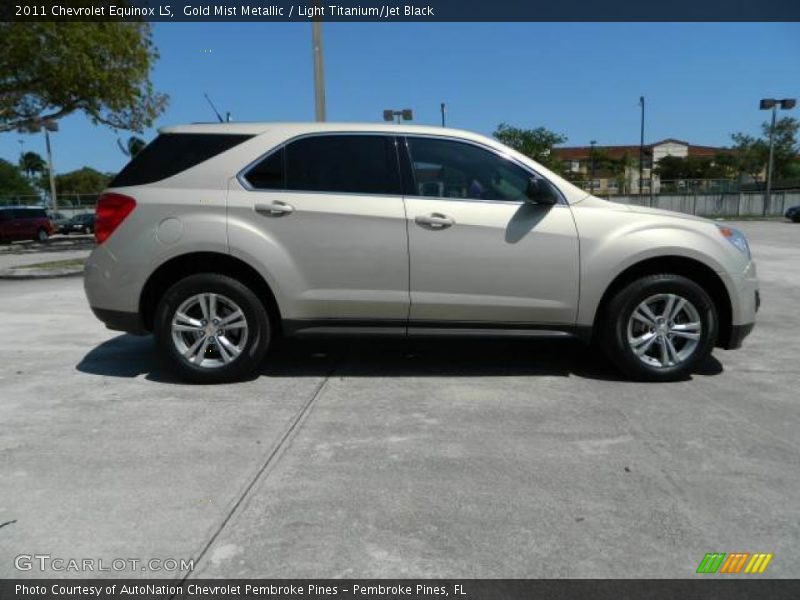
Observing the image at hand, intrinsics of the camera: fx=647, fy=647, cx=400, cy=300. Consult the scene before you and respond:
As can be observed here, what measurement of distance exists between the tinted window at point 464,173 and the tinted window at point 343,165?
20cm

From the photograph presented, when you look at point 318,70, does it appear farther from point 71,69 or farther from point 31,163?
point 31,163

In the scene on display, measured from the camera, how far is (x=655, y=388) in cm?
474

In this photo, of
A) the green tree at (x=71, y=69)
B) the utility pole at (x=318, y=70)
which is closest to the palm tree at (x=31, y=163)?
the green tree at (x=71, y=69)

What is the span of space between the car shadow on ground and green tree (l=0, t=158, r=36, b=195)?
3626 inches

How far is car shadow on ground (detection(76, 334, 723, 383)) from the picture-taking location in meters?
5.16

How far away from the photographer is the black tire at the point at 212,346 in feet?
15.4

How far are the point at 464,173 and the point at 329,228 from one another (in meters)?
1.08

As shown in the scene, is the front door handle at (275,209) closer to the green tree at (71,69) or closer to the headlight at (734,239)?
the headlight at (734,239)

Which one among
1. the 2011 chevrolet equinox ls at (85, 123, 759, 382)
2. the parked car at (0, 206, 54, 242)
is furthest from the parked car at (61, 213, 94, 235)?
the 2011 chevrolet equinox ls at (85, 123, 759, 382)

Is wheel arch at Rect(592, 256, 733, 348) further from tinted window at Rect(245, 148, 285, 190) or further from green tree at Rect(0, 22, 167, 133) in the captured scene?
green tree at Rect(0, 22, 167, 133)

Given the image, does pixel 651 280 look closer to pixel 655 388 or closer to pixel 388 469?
pixel 655 388

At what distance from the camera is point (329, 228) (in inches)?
183

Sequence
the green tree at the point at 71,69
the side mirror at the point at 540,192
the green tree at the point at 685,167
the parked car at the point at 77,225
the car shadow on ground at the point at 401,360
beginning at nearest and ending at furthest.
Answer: the side mirror at the point at 540,192, the car shadow on ground at the point at 401,360, the green tree at the point at 71,69, the parked car at the point at 77,225, the green tree at the point at 685,167

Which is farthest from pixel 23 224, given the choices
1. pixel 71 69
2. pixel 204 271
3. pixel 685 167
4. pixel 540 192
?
A: pixel 685 167
